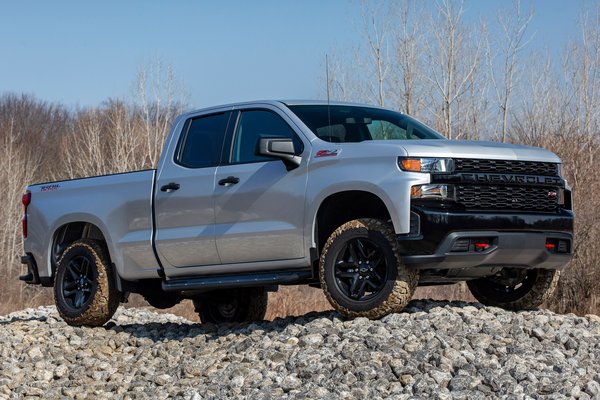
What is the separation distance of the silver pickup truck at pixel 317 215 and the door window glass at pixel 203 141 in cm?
2

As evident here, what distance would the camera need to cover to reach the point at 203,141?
10.3m

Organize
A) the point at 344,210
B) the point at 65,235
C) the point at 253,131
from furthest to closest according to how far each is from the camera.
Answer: the point at 65,235, the point at 253,131, the point at 344,210

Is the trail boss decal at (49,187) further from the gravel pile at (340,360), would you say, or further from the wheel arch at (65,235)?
the gravel pile at (340,360)

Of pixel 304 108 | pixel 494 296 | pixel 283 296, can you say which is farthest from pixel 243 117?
pixel 283 296

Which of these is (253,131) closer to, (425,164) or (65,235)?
(425,164)

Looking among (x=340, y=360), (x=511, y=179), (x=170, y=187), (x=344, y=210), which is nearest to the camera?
(x=340, y=360)

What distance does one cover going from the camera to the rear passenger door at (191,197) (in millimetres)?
9852

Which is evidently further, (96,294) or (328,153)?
(96,294)

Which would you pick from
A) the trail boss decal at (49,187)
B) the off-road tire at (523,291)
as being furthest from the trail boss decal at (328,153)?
the trail boss decal at (49,187)

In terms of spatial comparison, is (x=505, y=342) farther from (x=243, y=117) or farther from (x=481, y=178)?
(x=243, y=117)

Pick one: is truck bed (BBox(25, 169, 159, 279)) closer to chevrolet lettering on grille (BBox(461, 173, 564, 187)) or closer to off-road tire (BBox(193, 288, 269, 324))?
off-road tire (BBox(193, 288, 269, 324))

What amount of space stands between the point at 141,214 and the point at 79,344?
1406 mm

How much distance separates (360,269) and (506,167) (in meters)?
1.49

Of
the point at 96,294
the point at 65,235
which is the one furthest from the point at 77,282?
the point at 65,235
